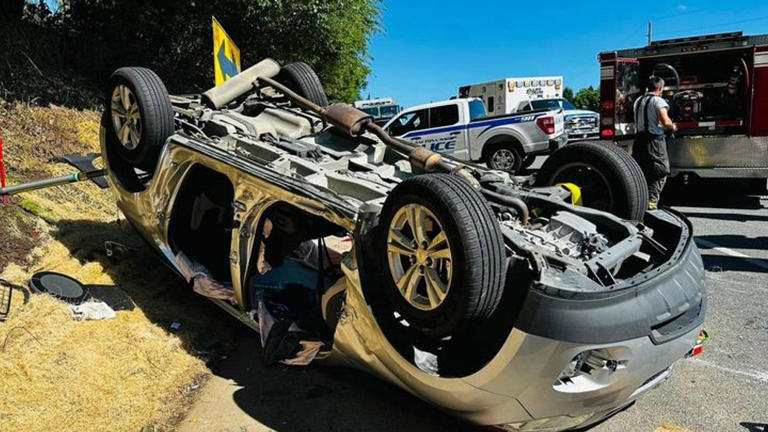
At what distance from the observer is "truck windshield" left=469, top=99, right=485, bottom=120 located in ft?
42.5

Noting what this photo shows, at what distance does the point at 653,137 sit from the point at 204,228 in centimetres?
508

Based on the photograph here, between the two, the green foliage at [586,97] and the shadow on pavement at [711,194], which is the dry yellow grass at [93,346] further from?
the green foliage at [586,97]

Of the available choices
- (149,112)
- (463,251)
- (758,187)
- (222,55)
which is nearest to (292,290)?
(149,112)

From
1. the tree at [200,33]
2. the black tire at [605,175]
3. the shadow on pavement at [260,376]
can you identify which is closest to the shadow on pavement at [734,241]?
the black tire at [605,175]

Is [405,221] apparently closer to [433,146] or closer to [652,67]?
[652,67]

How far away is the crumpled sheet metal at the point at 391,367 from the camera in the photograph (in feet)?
8.44

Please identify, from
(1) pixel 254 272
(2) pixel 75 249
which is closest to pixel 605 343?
(1) pixel 254 272

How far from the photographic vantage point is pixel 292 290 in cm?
435

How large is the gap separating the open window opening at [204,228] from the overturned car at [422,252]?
16 mm

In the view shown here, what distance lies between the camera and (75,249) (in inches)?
208

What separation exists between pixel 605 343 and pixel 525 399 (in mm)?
400

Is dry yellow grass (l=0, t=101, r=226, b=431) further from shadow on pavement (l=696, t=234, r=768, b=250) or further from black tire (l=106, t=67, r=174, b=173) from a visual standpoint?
shadow on pavement (l=696, t=234, r=768, b=250)

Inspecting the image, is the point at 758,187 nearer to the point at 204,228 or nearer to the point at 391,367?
the point at 204,228

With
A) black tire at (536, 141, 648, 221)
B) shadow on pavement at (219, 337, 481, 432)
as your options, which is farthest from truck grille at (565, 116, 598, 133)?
shadow on pavement at (219, 337, 481, 432)
